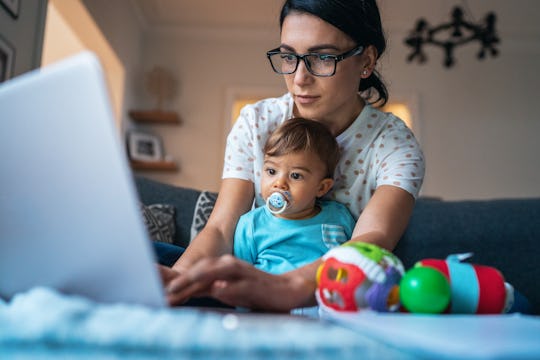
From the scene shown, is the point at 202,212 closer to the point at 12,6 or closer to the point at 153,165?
the point at 12,6

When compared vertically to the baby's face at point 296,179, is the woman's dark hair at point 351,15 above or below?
above

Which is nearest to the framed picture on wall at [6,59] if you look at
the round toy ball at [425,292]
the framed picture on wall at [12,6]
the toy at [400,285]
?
the framed picture on wall at [12,6]

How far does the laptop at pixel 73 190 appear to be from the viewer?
1.30 feet

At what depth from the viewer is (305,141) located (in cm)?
122

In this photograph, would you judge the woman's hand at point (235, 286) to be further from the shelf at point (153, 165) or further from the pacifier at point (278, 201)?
the shelf at point (153, 165)

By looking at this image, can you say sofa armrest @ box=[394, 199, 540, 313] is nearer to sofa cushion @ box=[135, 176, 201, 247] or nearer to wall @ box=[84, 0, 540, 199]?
sofa cushion @ box=[135, 176, 201, 247]

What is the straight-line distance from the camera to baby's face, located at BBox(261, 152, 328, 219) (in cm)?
121

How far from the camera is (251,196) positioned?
4.30 feet

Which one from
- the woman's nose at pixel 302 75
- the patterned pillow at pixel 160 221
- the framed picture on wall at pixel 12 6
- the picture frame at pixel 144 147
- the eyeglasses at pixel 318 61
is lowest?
the picture frame at pixel 144 147

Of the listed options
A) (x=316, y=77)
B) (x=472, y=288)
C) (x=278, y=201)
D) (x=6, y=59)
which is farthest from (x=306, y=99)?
(x=6, y=59)

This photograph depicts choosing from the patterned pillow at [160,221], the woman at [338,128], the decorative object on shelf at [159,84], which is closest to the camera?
the woman at [338,128]

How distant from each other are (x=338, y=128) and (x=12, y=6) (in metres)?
2.02

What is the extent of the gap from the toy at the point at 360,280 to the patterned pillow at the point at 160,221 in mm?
1039

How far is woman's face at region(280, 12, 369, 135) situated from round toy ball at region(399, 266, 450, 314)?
69cm
